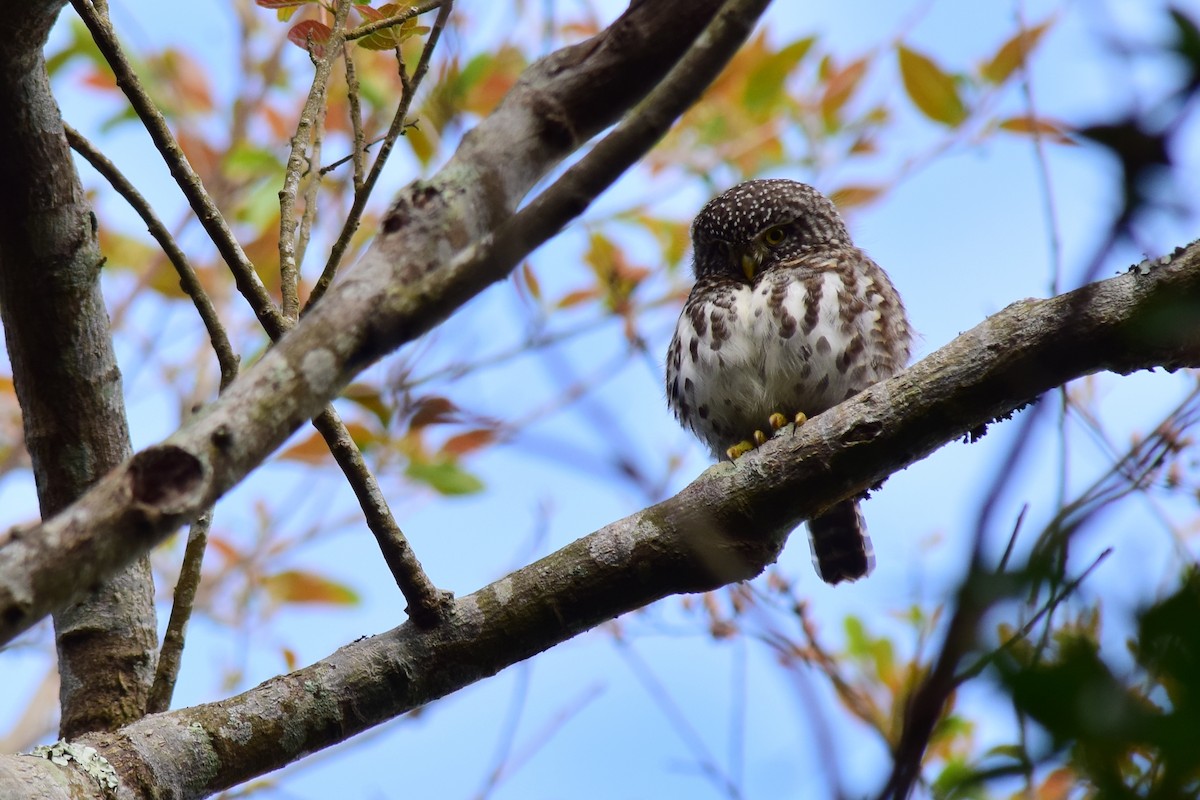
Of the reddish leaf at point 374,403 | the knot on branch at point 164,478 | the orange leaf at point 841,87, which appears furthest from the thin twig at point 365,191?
the orange leaf at point 841,87

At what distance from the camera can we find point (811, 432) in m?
3.11

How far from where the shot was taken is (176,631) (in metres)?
3.30

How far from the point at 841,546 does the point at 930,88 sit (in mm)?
2219

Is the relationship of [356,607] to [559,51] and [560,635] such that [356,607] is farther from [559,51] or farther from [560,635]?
[559,51]

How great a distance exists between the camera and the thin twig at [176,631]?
327cm

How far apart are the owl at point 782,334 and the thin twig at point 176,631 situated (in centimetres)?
198

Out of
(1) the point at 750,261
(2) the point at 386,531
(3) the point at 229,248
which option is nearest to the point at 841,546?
(1) the point at 750,261

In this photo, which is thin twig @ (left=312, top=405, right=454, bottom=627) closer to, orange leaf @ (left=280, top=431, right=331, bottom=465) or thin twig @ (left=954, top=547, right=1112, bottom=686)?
thin twig @ (left=954, top=547, right=1112, bottom=686)

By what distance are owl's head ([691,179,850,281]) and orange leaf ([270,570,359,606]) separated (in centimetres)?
262

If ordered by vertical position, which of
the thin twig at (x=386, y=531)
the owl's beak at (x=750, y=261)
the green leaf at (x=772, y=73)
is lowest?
the thin twig at (x=386, y=531)

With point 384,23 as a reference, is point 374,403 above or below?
below

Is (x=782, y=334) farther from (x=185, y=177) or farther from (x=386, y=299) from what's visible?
(x=386, y=299)

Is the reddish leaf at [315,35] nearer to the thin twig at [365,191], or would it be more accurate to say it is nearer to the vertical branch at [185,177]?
the thin twig at [365,191]

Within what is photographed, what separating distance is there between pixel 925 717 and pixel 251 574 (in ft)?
20.5
